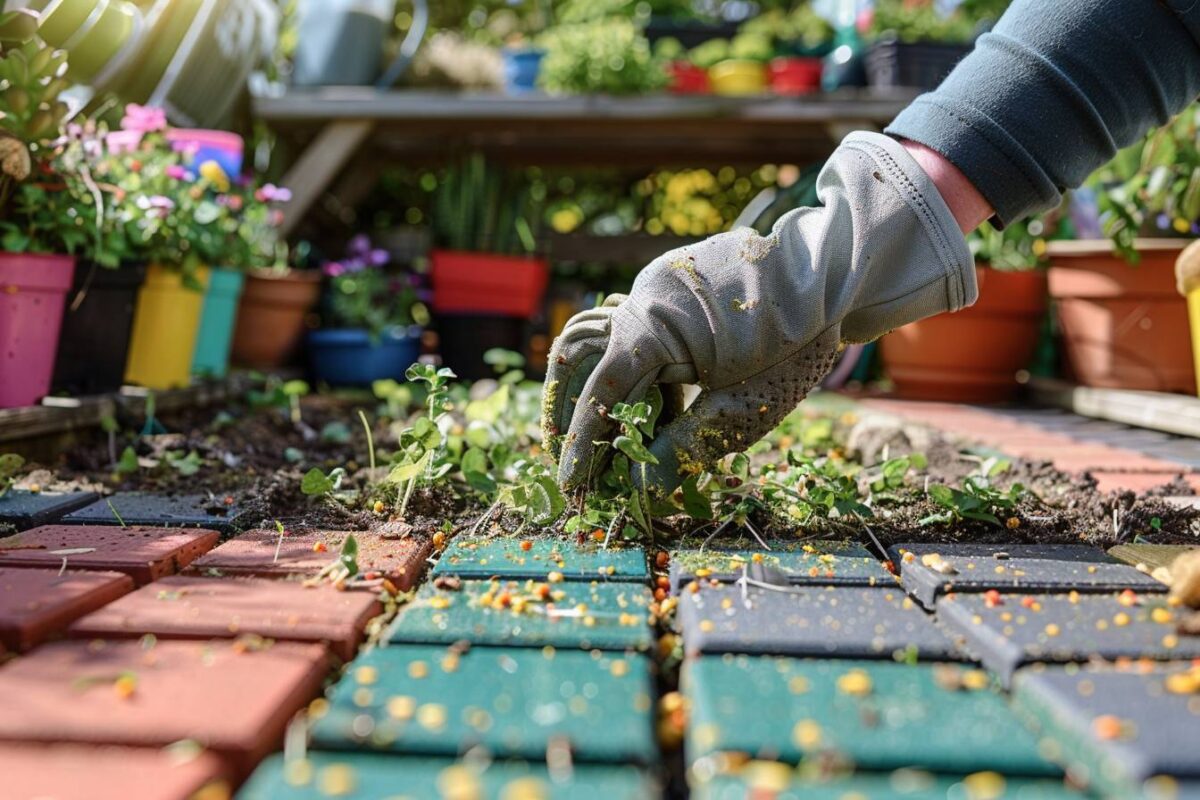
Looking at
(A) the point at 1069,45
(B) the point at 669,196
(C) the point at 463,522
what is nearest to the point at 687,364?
(C) the point at 463,522

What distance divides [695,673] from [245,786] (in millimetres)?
426

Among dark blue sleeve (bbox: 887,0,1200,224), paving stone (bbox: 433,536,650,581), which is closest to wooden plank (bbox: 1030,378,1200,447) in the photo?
dark blue sleeve (bbox: 887,0,1200,224)

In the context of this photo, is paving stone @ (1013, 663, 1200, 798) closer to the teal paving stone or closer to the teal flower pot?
the teal paving stone

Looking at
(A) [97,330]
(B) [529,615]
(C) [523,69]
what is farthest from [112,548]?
(C) [523,69]

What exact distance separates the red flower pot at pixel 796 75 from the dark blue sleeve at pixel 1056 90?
3.15 metres

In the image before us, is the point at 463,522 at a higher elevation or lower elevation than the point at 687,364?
lower

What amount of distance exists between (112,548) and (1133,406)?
2.84 meters

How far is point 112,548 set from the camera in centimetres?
139

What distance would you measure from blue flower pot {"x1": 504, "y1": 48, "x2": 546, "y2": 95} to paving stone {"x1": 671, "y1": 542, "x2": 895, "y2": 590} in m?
3.72

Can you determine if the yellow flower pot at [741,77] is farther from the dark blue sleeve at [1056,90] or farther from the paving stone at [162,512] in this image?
the paving stone at [162,512]

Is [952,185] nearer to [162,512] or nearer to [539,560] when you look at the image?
[539,560]

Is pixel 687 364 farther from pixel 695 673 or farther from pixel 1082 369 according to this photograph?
pixel 1082 369

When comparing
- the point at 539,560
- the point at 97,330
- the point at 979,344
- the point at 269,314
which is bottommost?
the point at 539,560

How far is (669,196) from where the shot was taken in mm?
6238
